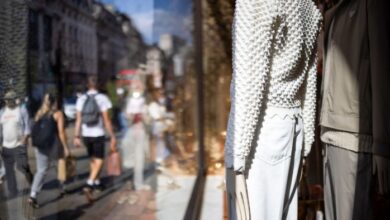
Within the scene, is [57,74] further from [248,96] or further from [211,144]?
[211,144]

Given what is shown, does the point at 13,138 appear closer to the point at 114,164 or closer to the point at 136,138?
the point at 114,164

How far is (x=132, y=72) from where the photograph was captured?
677 centimetres

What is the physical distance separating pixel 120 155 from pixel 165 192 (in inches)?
35.9

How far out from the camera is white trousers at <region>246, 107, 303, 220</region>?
152cm

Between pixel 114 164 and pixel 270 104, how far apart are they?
15.1 ft

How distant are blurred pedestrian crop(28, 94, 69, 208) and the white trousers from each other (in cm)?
175

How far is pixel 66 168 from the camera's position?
3.98 meters

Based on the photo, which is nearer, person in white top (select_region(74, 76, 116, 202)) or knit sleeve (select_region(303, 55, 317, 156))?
knit sleeve (select_region(303, 55, 317, 156))

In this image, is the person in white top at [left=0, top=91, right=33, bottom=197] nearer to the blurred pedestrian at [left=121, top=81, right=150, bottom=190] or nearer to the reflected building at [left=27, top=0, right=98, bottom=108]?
the reflected building at [left=27, top=0, right=98, bottom=108]

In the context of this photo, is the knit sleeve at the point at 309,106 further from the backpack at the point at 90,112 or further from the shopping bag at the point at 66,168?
the backpack at the point at 90,112

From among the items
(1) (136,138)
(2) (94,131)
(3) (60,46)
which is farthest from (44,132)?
(1) (136,138)

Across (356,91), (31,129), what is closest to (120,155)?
(31,129)

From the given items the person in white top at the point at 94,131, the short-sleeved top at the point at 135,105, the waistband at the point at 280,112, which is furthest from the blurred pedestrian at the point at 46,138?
the short-sleeved top at the point at 135,105

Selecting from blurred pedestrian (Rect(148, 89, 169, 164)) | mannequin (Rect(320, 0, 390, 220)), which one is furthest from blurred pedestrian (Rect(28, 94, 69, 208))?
blurred pedestrian (Rect(148, 89, 169, 164))
